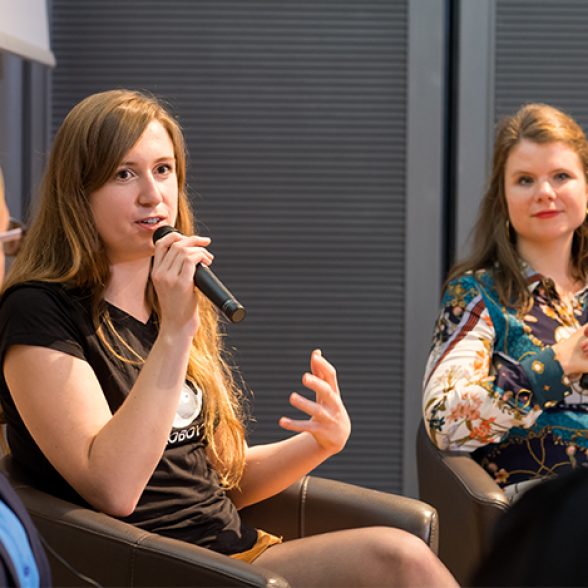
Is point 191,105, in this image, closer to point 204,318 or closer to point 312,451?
point 204,318

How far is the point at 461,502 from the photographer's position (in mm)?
2324

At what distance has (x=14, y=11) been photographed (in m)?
3.20

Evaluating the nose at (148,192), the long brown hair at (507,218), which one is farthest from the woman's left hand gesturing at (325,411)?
the long brown hair at (507,218)

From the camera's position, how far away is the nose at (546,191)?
2.60 metres

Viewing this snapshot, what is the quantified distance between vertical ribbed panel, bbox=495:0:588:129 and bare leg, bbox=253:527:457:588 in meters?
2.00

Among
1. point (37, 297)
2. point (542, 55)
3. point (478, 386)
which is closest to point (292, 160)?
point (542, 55)

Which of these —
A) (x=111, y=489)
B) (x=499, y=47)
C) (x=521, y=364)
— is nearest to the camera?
(x=111, y=489)

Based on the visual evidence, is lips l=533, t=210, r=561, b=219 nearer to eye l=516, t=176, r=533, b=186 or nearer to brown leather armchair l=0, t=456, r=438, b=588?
eye l=516, t=176, r=533, b=186

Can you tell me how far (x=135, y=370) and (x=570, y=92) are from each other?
214 cm

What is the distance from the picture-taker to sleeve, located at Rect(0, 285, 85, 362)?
1841 millimetres

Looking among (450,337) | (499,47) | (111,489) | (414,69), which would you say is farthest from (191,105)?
(111,489)

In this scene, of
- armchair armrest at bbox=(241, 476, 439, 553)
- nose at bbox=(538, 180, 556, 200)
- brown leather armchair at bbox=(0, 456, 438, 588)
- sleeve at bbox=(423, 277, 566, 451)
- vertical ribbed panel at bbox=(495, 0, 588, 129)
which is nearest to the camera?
brown leather armchair at bbox=(0, 456, 438, 588)

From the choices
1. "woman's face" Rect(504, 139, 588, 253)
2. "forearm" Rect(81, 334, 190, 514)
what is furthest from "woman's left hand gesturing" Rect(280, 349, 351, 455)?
"woman's face" Rect(504, 139, 588, 253)

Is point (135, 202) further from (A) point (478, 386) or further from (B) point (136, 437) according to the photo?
(A) point (478, 386)
